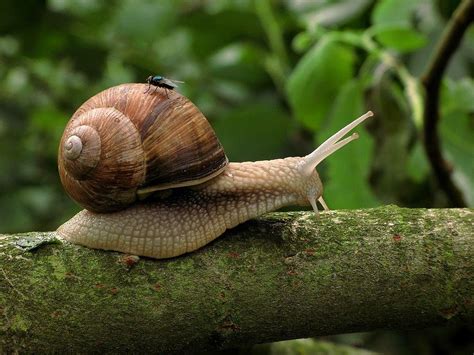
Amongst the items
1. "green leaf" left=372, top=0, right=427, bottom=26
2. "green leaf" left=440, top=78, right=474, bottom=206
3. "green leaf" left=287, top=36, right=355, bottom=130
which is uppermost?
"green leaf" left=372, top=0, right=427, bottom=26

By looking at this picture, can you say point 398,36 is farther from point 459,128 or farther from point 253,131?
point 253,131

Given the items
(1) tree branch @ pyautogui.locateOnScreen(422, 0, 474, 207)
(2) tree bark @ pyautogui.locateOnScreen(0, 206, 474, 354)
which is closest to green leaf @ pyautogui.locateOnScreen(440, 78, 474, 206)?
(1) tree branch @ pyautogui.locateOnScreen(422, 0, 474, 207)

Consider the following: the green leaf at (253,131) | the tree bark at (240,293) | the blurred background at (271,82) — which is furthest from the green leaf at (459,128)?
the tree bark at (240,293)

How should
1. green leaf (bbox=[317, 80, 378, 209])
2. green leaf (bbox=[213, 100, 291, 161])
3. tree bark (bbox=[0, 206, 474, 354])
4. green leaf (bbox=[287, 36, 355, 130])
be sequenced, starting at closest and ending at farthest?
tree bark (bbox=[0, 206, 474, 354]) → green leaf (bbox=[317, 80, 378, 209]) → green leaf (bbox=[287, 36, 355, 130]) → green leaf (bbox=[213, 100, 291, 161])

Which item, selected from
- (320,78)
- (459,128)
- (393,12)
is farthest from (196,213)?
(393,12)

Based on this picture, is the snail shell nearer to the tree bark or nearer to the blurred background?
the tree bark

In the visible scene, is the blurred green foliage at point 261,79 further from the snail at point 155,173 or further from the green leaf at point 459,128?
the snail at point 155,173

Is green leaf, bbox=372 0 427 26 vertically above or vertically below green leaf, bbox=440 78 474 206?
above
